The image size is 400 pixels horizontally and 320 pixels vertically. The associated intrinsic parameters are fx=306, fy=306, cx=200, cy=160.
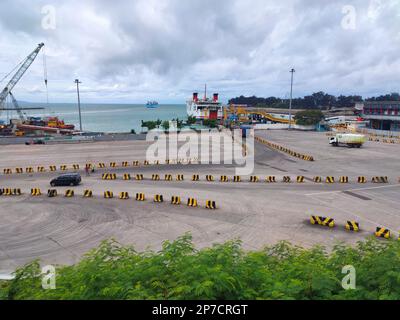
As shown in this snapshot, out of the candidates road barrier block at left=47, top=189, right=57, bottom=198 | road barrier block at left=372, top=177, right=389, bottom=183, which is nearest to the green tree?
road barrier block at left=372, top=177, right=389, bottom=183

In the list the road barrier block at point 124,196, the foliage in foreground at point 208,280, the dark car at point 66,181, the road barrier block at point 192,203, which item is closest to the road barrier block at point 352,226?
the road barrier block at point 192,203

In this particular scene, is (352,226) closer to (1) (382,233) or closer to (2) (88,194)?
(1) (382,233)

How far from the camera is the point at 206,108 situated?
13312 cm

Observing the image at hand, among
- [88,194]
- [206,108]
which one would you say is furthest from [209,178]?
[206,108]

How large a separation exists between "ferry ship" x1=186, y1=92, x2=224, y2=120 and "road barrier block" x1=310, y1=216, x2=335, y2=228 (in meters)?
111

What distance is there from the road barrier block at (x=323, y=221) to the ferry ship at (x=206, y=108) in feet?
366

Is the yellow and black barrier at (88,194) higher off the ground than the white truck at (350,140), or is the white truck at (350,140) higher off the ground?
the white truck at (350,140)

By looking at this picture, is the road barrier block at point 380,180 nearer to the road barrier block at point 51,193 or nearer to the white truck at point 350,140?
the white truck at point 350,140

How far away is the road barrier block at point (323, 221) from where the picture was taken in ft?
73.9

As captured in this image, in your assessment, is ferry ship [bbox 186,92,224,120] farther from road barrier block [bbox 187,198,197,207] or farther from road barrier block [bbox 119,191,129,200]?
road barrier block [bbox 187,198,197,207]

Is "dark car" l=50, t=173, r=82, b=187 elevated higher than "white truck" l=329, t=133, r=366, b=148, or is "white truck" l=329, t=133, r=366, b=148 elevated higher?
"white truck" l=329, t=133, r=366, b=148

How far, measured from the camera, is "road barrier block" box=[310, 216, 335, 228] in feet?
73.9
